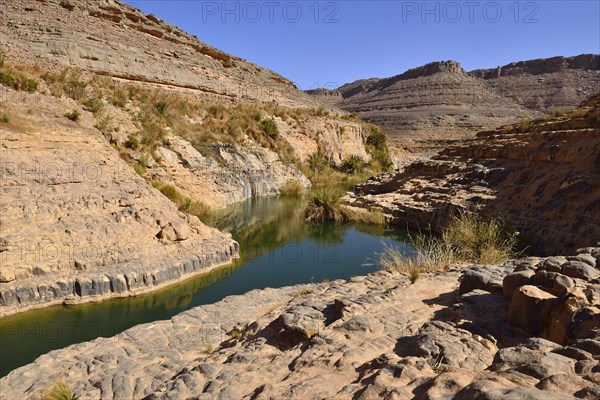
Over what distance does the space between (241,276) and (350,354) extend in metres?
5.46

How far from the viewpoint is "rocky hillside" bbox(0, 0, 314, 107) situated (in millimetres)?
19938

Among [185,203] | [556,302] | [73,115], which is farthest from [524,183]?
[73,115]

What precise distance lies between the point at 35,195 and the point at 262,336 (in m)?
5.73

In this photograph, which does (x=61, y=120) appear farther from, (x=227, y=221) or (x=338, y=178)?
(x=338, y=178)

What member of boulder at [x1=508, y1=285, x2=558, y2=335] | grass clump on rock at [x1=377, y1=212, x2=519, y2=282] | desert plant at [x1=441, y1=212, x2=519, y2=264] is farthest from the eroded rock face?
desert plant at [x1=441, y1=212, x2=519, y2=264]

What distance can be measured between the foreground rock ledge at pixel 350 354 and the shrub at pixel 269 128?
59.9 ft

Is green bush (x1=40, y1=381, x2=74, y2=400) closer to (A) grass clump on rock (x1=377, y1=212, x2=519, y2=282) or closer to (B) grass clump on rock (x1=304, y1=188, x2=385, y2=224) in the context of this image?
(A) grass clump on rock (x1=377, y1=212, x2=519, y2=282)

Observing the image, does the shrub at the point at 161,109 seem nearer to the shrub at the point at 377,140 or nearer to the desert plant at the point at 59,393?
the desert plant at the point at 59,393

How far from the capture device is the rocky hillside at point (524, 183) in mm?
9825

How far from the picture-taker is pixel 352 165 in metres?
28.9

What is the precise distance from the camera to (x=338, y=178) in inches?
1064

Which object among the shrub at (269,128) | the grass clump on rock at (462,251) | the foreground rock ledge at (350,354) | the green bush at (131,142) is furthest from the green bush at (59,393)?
the shrub at (269,128)

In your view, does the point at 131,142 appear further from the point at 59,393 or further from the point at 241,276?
the point at 59,393

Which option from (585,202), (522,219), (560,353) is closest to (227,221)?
(522,219)
